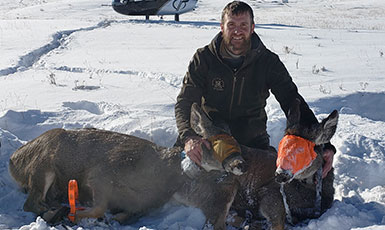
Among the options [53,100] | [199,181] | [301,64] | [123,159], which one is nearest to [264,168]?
[199,181]

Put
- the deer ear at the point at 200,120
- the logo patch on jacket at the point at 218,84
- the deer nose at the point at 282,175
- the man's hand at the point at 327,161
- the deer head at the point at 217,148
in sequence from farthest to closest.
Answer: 1. the logo patch on jacket at the point at 218,84
2. the man's hand at the point at 327,161
3. the deer ear at the point at 200,120
4. the deer head at the point at 217,148
5. the deer nose at the point at 282,175

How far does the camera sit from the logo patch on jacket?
479cm

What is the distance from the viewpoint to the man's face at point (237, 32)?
4516mm

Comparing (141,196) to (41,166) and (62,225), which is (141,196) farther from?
(41,166)

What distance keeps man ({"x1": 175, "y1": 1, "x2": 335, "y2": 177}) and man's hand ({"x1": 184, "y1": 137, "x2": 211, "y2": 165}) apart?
31cm

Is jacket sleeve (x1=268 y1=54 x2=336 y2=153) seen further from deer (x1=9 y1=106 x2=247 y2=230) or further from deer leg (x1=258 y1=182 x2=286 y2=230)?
deer (x1=9 y1=106 x2=247 y2=230)

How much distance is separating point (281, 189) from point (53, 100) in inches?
179

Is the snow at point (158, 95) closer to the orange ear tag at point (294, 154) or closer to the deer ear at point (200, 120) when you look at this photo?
the orange ear tag at point (294, 154)

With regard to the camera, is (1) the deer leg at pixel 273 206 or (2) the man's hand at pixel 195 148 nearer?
(1) the deer leg at pixel 273 206

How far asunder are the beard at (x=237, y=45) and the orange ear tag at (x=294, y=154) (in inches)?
52.4

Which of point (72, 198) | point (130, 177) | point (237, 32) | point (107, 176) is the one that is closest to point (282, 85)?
point (237, 32)

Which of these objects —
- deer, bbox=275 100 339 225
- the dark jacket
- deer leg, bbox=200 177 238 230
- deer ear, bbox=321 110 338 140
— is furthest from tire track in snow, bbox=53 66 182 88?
deer ear, bbox=321 110 338 140

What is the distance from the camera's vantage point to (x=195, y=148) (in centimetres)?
400

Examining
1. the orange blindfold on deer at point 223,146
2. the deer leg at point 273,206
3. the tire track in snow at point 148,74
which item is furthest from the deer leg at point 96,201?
the tire track in snow at point 148,74
